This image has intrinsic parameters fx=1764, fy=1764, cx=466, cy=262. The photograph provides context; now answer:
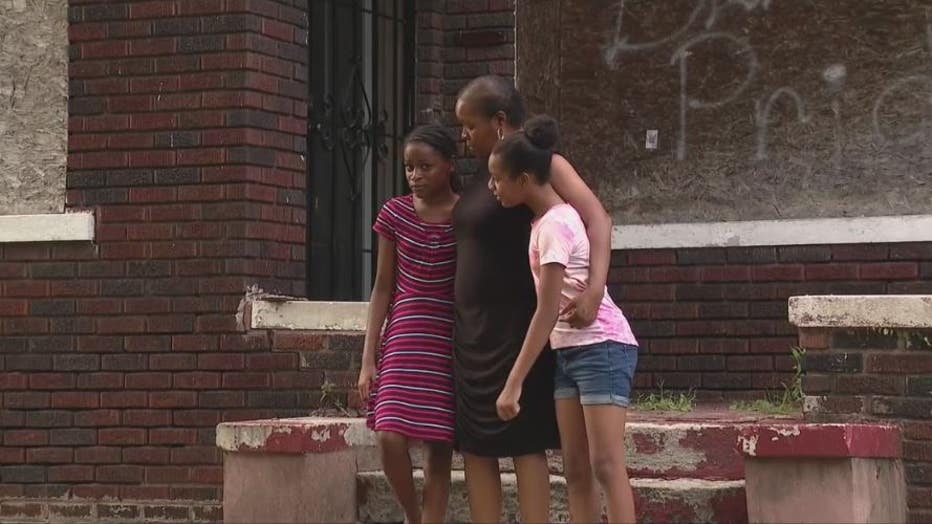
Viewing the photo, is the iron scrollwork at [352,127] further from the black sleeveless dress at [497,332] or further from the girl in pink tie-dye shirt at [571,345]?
the girl in pink tie-dye shirt at [571,345]

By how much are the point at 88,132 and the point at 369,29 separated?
5.82ft

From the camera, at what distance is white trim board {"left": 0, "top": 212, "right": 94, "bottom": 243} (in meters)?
8.29

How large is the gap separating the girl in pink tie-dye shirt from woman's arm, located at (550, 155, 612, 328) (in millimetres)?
32

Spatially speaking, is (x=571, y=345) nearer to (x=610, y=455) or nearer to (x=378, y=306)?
(x=610, y=455)

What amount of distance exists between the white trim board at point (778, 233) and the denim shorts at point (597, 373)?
3.50m

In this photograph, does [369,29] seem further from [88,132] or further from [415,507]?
[415,507]

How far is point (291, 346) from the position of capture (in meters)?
7.98

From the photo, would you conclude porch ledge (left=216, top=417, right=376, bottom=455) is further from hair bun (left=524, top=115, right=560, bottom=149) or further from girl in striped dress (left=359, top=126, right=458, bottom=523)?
hair bun (left=524, top=115, right=560, bottom=149)

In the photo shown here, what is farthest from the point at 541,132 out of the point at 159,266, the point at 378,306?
the point at 159,266

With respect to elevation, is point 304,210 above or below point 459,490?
above

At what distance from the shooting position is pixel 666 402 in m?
8.46

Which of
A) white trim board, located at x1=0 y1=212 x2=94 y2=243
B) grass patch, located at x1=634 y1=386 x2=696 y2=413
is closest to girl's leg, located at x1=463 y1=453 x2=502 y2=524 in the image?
grass patch, located at x1=634 y1=386 x2=696 y2=413

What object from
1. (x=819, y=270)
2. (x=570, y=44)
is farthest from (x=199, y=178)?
(x=819, y=270)

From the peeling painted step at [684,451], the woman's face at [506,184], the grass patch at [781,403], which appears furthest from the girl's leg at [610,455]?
the grass patch at [781,403]
